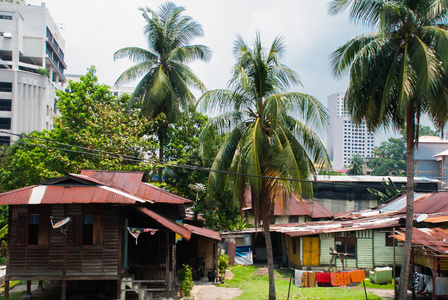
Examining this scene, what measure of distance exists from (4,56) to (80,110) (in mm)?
44176

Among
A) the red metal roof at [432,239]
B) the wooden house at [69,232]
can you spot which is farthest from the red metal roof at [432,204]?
the wooden house at [69,232]

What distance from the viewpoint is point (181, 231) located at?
57.1 ft

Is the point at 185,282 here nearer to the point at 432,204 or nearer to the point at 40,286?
the point at 40,286

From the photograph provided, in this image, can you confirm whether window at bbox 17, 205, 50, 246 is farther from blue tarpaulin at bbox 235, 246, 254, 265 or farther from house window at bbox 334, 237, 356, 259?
house window at bbox 334, 237, 356, 259

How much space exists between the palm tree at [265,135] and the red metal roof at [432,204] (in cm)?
1174

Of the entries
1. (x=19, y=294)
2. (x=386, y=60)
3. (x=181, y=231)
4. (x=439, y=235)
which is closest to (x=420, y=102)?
(x=386, y=60)

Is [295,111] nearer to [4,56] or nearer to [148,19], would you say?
[148,19]

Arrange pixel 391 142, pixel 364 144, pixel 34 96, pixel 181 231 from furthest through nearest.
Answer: pixel 364 144 < pixel 391 142 < pixel 34 96 < pixel 181 231

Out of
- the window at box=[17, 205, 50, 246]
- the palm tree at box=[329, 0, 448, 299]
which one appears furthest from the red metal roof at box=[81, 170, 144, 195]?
the palm tree at box=[329, 0, 448, 299]

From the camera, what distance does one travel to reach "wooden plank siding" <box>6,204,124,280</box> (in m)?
15.8

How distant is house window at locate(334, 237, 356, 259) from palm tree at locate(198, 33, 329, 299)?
9126 mm

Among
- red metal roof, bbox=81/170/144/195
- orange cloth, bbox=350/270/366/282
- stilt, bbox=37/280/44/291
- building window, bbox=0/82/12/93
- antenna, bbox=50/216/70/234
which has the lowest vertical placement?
stilt, bbox=37/280/44/291

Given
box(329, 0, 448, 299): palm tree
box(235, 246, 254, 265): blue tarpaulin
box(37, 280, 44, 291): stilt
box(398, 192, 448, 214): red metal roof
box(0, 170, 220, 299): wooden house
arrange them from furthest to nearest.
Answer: box(235, 246, 254, 265): blue tarpaulin < box(398, 192, 448, 214): red metal roof < box(37, 280, 44, 291): stilt < box(0, 170, 220, 299): wooden house < box(329, 0, 448, 299): palm tree

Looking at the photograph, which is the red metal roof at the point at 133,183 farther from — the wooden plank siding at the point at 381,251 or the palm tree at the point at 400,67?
the wooden plank siding at the point at 381,251
